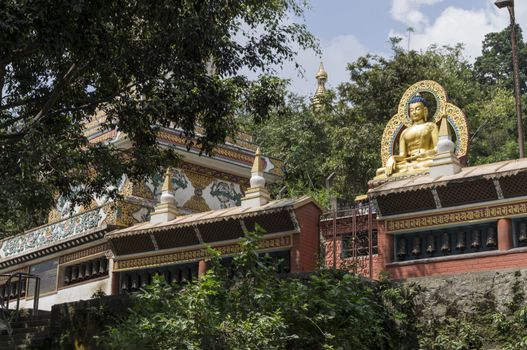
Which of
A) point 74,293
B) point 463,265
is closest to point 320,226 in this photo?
point 463,265

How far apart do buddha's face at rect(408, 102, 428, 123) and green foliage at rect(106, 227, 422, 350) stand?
6873mm

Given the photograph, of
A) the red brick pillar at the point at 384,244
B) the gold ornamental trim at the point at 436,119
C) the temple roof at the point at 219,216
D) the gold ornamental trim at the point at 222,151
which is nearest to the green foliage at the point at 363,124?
the gold ornamental trim at the point at 222,151

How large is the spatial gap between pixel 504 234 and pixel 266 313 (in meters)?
4.11

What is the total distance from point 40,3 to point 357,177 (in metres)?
18.5

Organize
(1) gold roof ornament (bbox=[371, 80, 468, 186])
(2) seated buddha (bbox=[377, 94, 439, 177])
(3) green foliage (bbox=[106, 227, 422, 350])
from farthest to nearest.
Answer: (2) seated buddha (bbox=[377, 94, 439, 177]), (1) gold roof ornament (bbox=[371, 80, 468, 186]), (3) green foliage (bbox=[106, 227, 422, 350])

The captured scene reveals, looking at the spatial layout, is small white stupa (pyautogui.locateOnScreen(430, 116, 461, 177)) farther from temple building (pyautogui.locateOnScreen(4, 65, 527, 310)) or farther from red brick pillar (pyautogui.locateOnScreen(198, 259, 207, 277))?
red brick pillar (pyautogui.locateOnScreen(198, 259, 207, 277))

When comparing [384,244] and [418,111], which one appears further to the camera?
[418,111]

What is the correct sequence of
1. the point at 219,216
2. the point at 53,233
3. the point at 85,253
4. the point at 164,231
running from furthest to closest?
the point at 53,233 < the point at 85,253 < the point at 164,231 < the point at 219,216

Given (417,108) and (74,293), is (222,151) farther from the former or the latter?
(417,108)

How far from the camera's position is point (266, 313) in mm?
12242

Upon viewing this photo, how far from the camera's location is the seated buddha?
19.9 meters

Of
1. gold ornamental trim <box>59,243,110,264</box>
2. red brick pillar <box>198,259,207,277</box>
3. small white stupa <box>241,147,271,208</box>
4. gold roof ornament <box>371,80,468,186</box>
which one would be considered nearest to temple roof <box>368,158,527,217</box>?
small white stupa <box>241,147,271,208</box>

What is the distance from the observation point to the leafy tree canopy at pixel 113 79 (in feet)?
42.3

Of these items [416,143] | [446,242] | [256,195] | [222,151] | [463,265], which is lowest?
[463,265]
